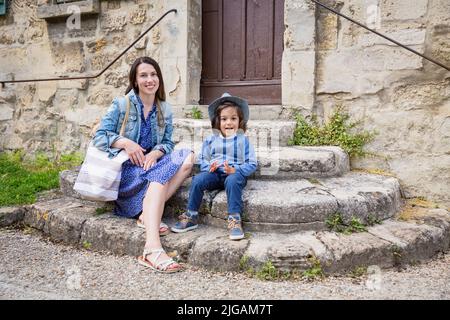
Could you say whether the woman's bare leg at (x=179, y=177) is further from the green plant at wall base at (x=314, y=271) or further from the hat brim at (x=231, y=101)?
the green plant at wall base at (x=314, y=271)

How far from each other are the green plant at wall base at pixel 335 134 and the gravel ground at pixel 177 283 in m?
1.21

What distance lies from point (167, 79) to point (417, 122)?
2442 millimetres

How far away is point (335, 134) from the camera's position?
3.66m

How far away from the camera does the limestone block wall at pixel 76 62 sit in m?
4.33

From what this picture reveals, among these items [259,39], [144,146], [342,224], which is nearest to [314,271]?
[342,224]

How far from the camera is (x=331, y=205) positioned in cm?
263

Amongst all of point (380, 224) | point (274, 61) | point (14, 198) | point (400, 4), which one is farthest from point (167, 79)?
point (380, 224)

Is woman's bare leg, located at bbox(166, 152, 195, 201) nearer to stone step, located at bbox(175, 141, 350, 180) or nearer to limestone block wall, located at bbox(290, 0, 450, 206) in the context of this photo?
stone step, located at bbox(175, 141, 350, 180)

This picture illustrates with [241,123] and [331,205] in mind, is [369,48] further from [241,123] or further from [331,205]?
[331,205]

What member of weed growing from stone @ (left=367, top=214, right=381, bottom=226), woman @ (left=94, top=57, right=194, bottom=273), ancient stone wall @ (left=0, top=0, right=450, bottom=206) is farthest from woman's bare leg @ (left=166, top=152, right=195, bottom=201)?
ancient stone wall @ (left=0, top=0, right=450, bottom=206)

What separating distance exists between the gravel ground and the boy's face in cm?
99

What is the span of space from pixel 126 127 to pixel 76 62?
2.34 m

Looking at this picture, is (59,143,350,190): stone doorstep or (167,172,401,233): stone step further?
(59,143,350,190): stone doorstep

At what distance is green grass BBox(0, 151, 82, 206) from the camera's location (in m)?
3.71
